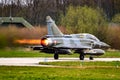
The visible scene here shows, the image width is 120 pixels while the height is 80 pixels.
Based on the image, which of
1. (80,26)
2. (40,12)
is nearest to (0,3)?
(80,26)

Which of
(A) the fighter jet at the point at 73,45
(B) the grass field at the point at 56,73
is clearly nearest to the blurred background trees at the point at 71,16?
(A) the fighter jet at the point at 73,45

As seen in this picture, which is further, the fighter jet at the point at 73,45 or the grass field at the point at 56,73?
the fighter jet at the point at 73,45

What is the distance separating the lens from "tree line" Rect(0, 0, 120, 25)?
88.7m

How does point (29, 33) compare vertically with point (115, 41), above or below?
above

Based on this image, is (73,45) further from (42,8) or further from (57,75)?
(42,8)

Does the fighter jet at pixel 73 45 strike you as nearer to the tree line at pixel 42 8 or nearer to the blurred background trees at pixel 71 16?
the blurred background trees at pixel 71 16

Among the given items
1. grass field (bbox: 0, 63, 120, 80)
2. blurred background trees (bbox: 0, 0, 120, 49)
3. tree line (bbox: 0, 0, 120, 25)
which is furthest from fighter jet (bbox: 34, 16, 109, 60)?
tree line (bbox: 0, 0, 120, 25)

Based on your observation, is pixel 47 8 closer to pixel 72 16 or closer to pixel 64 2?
pixel 64 2

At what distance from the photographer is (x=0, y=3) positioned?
8588cm

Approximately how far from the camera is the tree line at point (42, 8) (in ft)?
291

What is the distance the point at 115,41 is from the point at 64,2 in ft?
194

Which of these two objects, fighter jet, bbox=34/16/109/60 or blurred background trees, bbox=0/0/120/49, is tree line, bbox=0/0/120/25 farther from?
fighter jet, bbox=34/16/109/60

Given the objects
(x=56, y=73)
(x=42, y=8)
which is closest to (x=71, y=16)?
(x=42, y=8)

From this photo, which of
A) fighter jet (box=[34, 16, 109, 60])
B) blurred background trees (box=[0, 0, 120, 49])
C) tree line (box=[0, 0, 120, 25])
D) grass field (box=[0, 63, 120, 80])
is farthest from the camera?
tree line (box=[0, 0, 120, 25])
